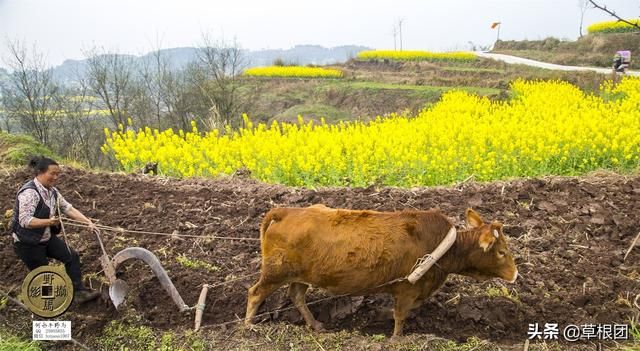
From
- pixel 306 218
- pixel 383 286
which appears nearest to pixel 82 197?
pixel 306 218

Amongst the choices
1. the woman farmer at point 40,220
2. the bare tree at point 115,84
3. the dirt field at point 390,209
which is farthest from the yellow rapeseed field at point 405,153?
the bare tree at point 115,84

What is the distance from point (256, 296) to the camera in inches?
167

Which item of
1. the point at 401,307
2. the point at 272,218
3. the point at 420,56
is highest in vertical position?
the point at 420,56

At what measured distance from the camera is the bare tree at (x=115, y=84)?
91.1 ft

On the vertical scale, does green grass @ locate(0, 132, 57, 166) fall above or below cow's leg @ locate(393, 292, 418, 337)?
above

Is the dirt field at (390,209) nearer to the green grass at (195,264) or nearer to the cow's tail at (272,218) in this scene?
the green grass at (195,264)

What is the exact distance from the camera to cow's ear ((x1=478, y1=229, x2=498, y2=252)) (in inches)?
148

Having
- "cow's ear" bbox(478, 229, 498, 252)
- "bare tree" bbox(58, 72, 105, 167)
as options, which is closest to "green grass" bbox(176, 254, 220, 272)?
"cow's ear" bbox(478, 229, 498, 252)

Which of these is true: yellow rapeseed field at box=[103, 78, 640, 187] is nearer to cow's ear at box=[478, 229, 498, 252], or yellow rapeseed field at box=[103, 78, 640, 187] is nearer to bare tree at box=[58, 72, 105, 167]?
cow's ear at box=[478, 229, 498, 252]

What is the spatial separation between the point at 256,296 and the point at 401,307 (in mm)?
1193

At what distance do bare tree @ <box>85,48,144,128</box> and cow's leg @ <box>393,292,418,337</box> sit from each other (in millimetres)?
26004

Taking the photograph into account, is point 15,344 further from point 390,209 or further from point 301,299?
point 390,209

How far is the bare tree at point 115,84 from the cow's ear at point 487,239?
86.7ft

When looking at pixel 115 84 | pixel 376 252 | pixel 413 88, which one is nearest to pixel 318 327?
pixel 376 252
